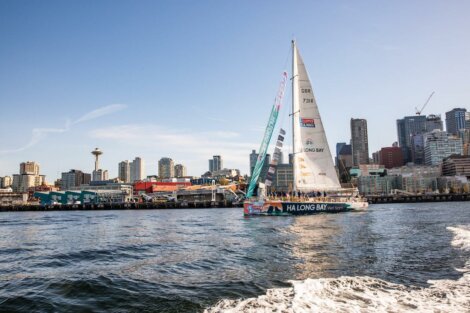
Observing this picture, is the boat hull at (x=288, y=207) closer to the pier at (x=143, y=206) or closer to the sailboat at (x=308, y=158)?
the sailboat at (x=308, y=158)

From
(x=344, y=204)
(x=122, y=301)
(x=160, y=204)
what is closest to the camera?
(x=122, y=301)

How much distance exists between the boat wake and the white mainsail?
123ft

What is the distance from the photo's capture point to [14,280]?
43.5ft

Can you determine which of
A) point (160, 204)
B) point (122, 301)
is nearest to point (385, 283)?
point (122, 301)

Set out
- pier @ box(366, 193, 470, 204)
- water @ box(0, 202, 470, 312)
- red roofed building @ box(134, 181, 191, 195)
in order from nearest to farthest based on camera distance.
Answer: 1. water @ box(0, 202, 470, 312)
2. pier @ box(366, 193, 470, 204)
3. red roofed building @ box(134, 181, 191, 195)

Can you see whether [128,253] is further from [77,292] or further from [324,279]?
[324,279]

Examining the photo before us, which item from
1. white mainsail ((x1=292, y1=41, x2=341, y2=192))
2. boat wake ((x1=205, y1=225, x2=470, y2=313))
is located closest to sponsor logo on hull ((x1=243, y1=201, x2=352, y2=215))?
white mainsail ((x1=292, y1=41, x2=341, y2=192))

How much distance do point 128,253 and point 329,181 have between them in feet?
124

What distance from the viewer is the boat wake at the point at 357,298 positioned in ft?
30.6

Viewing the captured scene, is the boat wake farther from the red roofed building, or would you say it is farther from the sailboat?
the red roofed building

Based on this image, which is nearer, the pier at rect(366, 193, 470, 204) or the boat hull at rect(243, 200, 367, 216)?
the boat hull at rect(243, 200, 367, 216)

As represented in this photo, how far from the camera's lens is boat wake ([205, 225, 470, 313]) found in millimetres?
9336

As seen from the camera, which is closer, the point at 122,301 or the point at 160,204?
the point at 122,301

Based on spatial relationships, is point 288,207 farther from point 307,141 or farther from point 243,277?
point 243,277
